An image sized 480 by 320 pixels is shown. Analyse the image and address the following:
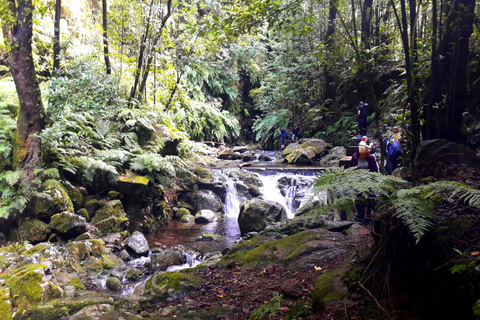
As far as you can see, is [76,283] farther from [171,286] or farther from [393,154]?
[393,154]

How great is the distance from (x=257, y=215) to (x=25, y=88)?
6201 millimetres

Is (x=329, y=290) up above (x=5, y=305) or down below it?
above

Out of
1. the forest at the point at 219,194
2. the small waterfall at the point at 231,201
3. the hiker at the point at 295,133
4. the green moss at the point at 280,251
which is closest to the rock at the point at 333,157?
the forest at the point at 219,194

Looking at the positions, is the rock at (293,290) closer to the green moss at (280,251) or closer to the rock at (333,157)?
the green moss at (280,251)

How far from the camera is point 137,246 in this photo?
24.4ft

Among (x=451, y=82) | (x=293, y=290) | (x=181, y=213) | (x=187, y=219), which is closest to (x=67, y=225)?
(x=187, y=219)

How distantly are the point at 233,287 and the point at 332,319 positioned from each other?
79.8 inches

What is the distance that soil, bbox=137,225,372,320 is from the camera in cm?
245

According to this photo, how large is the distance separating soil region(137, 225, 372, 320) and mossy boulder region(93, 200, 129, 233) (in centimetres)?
415

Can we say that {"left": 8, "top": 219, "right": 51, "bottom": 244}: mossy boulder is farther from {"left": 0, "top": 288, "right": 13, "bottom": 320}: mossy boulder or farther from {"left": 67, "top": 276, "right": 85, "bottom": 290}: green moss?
{"left": 0, "top": 288, "right": 13, "bottom": 320}: mossy boulder

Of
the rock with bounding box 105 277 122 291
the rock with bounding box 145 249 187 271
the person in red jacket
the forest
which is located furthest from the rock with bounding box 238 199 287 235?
the rock with bounding box 105 277 122 291

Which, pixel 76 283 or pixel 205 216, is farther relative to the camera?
pixel 205 216

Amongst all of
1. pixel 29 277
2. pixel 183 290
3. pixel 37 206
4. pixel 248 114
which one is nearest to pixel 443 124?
pixel 183 290

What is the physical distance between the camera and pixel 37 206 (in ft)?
22.6
